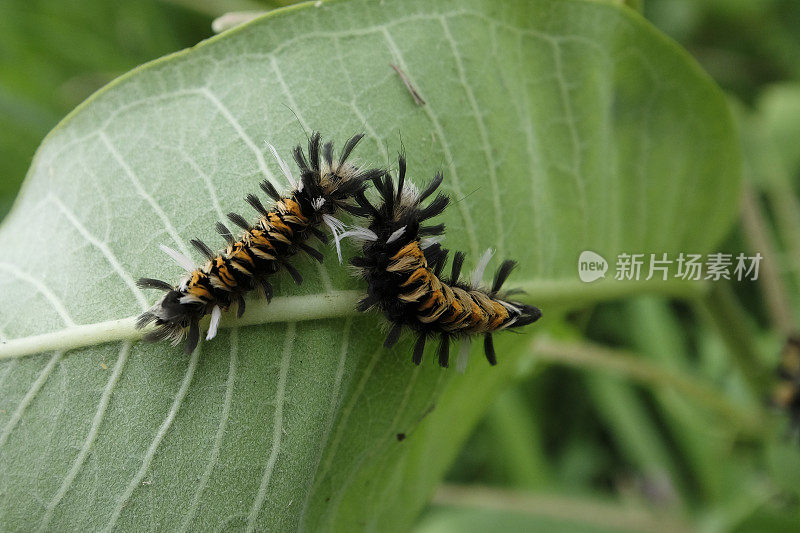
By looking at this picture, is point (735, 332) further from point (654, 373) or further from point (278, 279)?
point (278, 279)

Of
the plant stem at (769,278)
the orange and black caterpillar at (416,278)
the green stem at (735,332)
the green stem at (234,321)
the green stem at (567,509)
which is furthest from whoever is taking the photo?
the green stem at (567,509)

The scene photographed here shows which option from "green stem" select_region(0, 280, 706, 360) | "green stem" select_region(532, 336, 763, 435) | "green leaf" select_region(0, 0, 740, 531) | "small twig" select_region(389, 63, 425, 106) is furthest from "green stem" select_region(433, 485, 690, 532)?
"small twig" select_region(389, 63, 425, 106)

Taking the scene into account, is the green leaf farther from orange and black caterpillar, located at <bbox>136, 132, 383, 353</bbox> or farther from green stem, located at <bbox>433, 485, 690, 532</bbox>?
green stem, located at <bbox>433, 485, 690, 532</bbox>

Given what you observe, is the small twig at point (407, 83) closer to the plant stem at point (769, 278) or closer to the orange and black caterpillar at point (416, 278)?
the orange and black caterpillar at point (416, 278)

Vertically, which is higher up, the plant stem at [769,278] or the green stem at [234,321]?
the green stem at [234,321]

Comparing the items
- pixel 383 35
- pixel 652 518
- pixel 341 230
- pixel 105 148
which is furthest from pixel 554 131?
pixel 652 518

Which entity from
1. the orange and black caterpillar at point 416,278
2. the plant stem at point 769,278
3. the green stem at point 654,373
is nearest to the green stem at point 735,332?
the green stem at point 654,373
